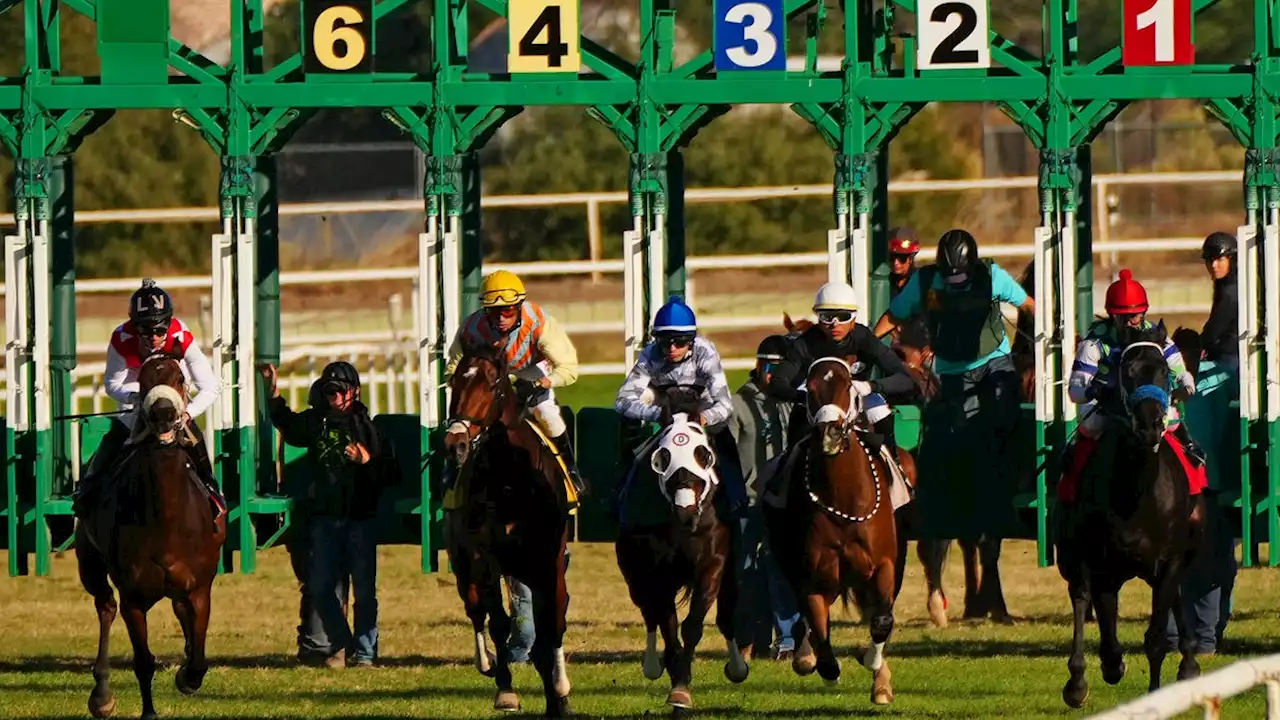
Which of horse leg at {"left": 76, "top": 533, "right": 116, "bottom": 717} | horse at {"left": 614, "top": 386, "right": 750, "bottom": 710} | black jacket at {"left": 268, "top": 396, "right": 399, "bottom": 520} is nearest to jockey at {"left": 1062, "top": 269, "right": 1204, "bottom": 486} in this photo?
horse at {"left": 614, "top": 386, "right": 750, "bottom": 710}

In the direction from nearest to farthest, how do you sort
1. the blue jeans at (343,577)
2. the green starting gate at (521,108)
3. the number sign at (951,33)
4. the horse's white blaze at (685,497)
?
the horse's white blaze at (685,497), the green starting gate at (521,108), the number sign at (951,33), the blue jeans at (343,577)

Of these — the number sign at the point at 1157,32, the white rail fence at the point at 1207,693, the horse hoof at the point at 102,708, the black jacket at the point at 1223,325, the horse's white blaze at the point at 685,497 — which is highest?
the number sign at the point at 1157,32

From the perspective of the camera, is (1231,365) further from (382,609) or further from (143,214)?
(143,214)

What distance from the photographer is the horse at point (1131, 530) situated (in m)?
12.4

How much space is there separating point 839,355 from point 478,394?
171 centimetres

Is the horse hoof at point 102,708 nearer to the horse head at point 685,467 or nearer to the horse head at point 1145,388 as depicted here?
the horse head at point 685,467

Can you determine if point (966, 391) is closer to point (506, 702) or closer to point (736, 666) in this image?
point (736, 666)

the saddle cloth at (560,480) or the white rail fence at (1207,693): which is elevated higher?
the saddle cloth at (560,480)

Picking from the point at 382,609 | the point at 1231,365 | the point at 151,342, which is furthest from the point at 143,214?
the point at 1231,365

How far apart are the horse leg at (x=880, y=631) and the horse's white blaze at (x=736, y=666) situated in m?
0.53

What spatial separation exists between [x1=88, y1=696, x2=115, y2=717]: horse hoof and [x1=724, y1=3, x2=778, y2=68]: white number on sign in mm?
3964

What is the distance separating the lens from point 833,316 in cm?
1298

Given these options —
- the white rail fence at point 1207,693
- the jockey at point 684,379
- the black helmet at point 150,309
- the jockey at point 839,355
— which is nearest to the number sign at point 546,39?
the jockey at point 684,379

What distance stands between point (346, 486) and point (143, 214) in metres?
4.60
